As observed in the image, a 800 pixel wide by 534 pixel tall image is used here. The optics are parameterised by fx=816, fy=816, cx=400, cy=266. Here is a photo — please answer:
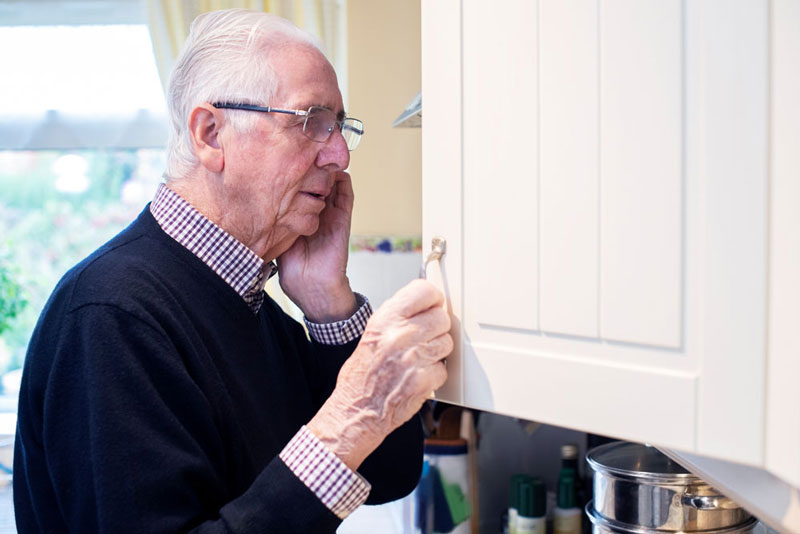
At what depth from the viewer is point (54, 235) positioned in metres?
2.40

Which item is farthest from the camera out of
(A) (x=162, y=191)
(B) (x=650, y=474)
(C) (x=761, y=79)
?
(B) (x=650, y=474)

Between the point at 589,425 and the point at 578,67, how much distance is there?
28 centimetres

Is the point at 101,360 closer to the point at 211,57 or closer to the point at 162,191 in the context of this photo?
the point at 162,191

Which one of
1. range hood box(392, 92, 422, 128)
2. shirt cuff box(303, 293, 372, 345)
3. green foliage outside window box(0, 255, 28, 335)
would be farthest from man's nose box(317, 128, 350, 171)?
green foliage outside window box(0, 255, 28, 335)

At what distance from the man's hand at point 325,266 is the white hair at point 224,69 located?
245 mm

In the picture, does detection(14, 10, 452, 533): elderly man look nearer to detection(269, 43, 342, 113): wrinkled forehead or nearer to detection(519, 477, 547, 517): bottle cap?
detection(269, 43, 342, 113): wrinkled forehead

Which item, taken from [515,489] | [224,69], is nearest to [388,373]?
[224,69]

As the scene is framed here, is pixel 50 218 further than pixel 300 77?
Yes

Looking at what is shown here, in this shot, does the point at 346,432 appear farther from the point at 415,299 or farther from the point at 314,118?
the point at 314,118

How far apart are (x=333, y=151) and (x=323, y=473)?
0.44 m

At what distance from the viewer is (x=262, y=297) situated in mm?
1118

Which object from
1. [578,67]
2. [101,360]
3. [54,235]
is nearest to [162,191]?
[101,360]

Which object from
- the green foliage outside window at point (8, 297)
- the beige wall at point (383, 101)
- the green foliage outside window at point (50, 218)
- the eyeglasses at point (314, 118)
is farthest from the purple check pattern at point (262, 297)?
the green foliage outside window at point (8, 297)

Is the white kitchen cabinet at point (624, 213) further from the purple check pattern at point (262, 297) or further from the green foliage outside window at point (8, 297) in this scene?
the green foliage outside window at point (8, 297)
